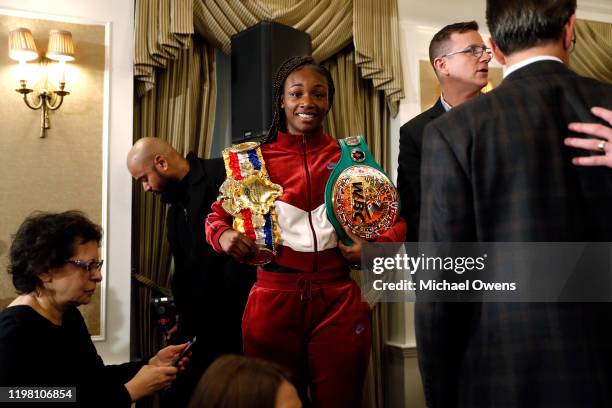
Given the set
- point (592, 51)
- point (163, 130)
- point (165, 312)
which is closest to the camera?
point (165, 312)

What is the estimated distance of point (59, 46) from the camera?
3113 millimetres

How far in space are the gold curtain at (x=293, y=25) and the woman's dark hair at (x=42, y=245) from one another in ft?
5.64

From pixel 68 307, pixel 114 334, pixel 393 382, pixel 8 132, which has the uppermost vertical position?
pixel 8 132

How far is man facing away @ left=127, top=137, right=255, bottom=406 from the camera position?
2916mm

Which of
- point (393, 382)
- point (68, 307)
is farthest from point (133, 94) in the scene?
point (393, 382)

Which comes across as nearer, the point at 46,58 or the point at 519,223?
→ the point at 519,223

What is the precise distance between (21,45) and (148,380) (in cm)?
196

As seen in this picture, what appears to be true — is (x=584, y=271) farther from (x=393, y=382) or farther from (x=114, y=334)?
(x=393, y=382)

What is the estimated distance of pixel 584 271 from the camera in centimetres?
114

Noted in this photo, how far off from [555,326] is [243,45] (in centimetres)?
280

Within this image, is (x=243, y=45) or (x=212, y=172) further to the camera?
(x=243, y=45)

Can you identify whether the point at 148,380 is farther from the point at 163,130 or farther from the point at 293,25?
the point at 293,25

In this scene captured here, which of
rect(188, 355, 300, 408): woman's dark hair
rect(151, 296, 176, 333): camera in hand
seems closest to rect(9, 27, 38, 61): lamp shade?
rect(151, 296, 176, 333): camera in hand

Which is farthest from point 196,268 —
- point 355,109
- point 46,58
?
point 355,109
